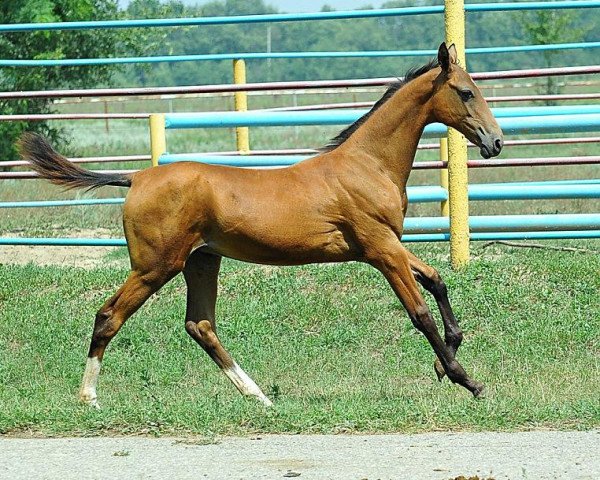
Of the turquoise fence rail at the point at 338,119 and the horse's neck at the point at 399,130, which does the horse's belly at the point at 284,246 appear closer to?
the horse's neck at the point at 399,130

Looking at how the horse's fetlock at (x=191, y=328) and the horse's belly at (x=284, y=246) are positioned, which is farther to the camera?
the horse's fetlock at (x=191, y=328)

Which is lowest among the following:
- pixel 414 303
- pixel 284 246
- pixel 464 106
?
pixel 414 303

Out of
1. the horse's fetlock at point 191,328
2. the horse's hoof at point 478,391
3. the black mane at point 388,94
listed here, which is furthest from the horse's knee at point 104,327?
the horse's hoof at point 478,391

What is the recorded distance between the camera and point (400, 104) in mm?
7801

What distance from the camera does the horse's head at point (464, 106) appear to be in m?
7.55

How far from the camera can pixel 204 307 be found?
26.2 feet

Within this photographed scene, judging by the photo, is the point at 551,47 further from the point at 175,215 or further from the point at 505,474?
the point at 505,474

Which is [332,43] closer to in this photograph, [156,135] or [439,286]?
[156,135]

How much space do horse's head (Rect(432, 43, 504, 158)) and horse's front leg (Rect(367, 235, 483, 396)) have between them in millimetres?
858

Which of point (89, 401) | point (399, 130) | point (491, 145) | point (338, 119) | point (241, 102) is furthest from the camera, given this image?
point (241, 102)

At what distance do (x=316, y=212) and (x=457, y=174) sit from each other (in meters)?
2.87

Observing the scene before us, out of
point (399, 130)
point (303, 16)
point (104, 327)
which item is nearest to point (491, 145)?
point (399, 130)

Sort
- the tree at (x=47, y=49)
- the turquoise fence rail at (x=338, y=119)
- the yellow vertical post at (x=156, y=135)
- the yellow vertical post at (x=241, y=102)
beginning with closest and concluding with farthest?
the turquoise fence rail at (x=338, y=119)
the yellow vertical post at (x=156, y=135)
the yellow vertical post at (x=241, y=102)
the tree at (x=47, y=49)

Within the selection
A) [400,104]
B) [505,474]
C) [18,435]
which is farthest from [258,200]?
[505,474]
